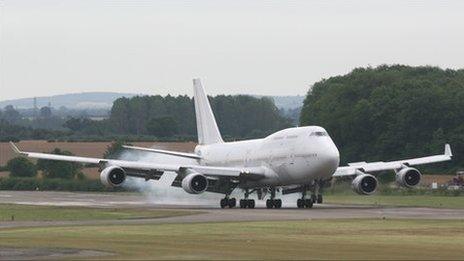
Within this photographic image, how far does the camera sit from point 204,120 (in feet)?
313

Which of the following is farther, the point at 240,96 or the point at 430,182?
the point at 240,96

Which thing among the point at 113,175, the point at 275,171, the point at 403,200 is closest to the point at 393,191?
the point at 403,200

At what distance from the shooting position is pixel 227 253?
1532 inches

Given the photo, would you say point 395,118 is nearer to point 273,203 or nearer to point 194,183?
point 273,203

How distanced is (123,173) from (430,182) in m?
36.7

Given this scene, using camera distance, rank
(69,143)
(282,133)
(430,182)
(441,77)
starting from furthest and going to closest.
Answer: (441,77) → (69,143) → (430,182) → (282,133)

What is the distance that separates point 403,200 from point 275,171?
9.52 meters

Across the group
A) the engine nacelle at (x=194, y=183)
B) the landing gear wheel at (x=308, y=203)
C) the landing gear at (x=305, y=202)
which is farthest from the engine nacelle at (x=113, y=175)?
the landing gear wheel at (x=308, y=203)

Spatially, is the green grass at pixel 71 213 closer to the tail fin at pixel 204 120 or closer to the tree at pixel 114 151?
the tail fin at pixel 204 120

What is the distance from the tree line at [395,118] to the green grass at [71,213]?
5799 cm

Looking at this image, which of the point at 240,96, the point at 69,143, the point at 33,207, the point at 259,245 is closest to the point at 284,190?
the point at 33,207

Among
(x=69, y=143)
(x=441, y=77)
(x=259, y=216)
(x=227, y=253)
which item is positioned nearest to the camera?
(x=227, y=253)

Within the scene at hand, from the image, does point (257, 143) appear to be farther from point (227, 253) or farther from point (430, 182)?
point (227, 253)

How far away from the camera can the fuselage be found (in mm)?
76438
